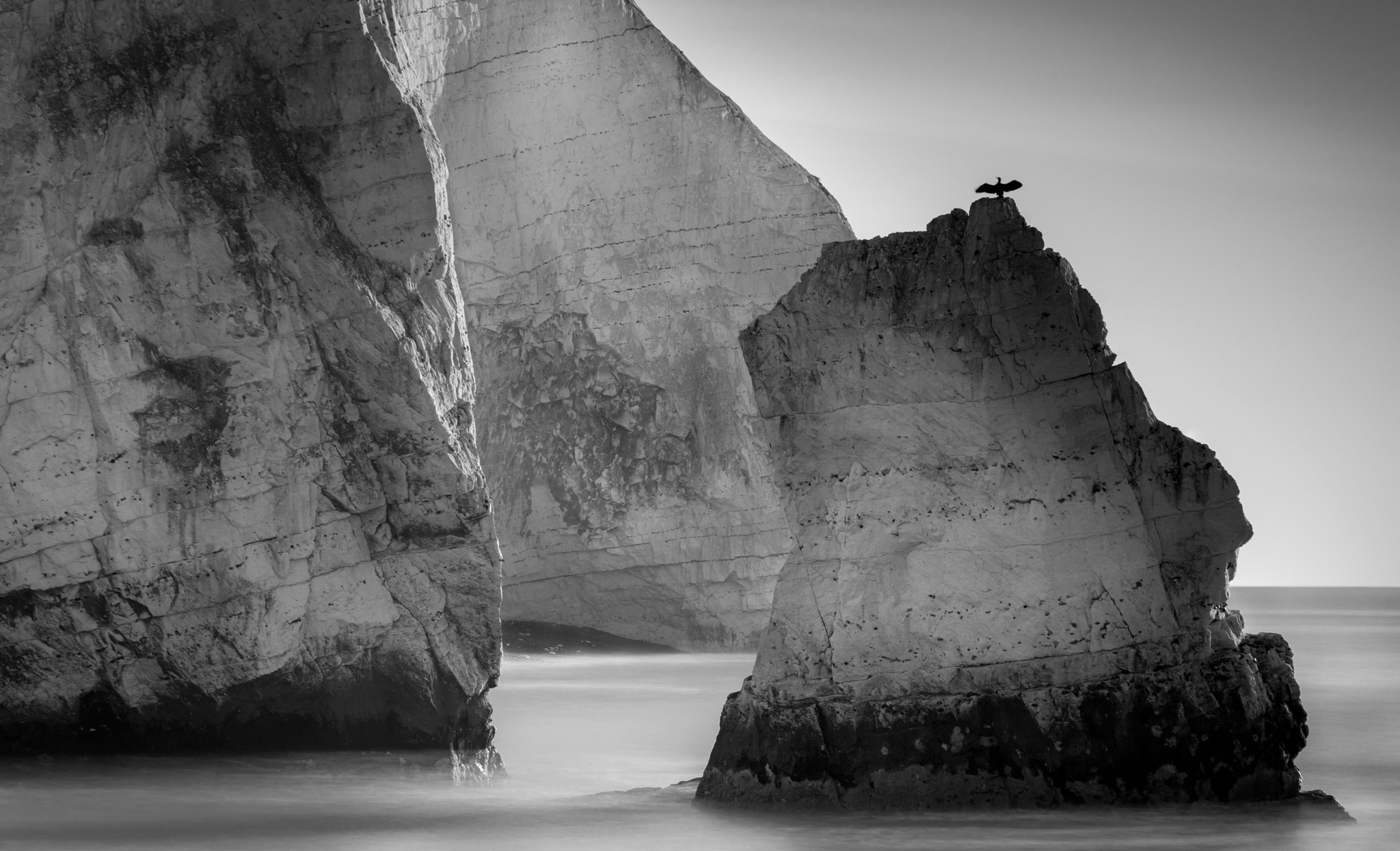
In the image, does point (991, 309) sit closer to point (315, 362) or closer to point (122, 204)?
point (315, 362)

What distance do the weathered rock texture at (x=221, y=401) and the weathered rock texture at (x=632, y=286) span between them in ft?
61.8

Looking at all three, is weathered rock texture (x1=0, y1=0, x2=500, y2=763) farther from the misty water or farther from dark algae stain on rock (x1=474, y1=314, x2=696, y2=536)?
dark algae stain on rock (x1=474, y1=314, x2=696, y2=536)

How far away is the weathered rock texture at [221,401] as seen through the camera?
16.3 m

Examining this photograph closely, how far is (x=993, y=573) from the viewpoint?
498 inches

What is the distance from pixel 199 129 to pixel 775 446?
23.1 feet

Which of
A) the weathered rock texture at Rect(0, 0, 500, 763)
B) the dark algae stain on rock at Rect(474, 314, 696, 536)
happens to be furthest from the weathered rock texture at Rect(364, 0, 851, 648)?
the weathered rock texture at Rect(0, 0, 500, 763)

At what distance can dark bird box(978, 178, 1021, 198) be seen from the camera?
42.5 feet

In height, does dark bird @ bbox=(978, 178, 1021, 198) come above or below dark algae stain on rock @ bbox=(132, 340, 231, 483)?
above

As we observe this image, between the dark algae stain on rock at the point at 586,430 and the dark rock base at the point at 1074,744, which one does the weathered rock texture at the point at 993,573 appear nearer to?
the dark rock base at the point at 1074,744

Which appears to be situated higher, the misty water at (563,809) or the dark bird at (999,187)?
the dark bird at (999,187)

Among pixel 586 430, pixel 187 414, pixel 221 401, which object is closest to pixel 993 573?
pixel 221 401

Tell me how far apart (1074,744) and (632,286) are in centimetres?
2539

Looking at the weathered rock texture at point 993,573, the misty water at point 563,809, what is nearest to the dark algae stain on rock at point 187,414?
the misty water at point 563,809

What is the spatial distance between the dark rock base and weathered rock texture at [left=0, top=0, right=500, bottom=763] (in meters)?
5.97
